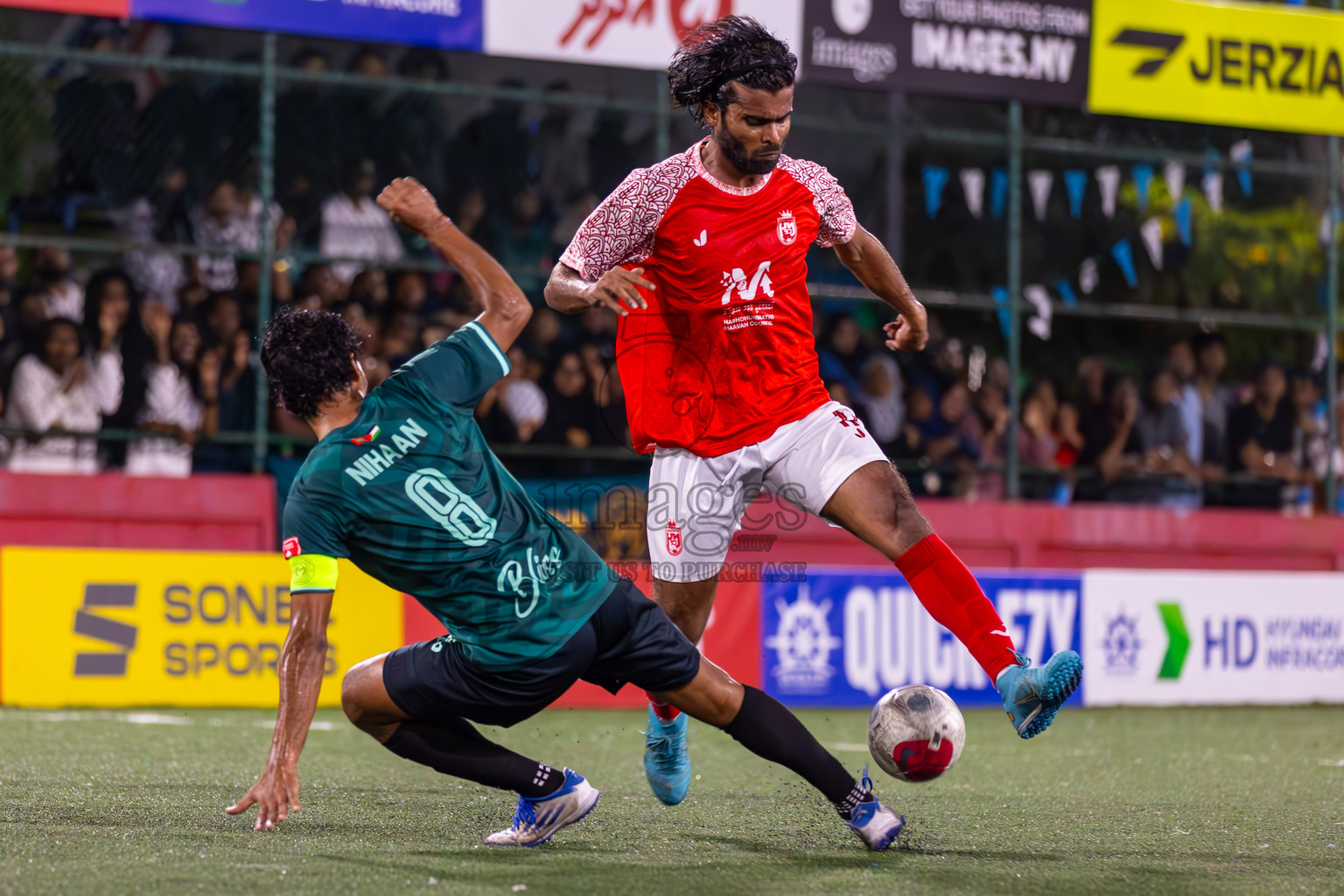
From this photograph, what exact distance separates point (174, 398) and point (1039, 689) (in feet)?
23.9

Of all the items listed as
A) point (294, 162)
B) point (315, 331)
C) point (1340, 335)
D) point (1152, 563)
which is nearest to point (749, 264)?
point (315, 331)

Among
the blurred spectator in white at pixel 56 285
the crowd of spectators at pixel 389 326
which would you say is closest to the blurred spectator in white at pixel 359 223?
the crowd of spectators at pixel 389 326

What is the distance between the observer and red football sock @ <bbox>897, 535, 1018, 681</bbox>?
4996 millimetres

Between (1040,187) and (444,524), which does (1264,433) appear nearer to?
(1040,187)

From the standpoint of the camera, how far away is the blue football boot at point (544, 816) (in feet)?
15.5

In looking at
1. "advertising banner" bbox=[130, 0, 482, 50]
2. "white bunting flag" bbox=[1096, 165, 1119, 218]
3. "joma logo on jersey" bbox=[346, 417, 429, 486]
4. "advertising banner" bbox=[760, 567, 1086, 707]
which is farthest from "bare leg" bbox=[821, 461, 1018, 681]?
"white bunting flag" bbox=[1096, 165, 1119, 218]

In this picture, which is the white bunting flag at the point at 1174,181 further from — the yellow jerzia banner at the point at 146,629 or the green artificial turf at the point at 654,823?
the yellow jerzia banner at the point at 146,629

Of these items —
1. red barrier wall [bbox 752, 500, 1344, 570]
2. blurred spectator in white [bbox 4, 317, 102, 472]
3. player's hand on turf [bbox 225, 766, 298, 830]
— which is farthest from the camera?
red barrier wall [bbox 752, 500, 1344, 570]

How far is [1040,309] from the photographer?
12945 millimetres

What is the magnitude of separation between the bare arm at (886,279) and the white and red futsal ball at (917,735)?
1358 mm

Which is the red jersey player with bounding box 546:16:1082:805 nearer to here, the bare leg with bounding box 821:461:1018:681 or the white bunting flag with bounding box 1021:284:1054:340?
the bare leg with bounding box 821:461:1018:681

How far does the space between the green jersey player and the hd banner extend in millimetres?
6487

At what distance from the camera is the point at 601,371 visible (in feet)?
38.9

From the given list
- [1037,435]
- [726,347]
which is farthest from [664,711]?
[1037,435]
